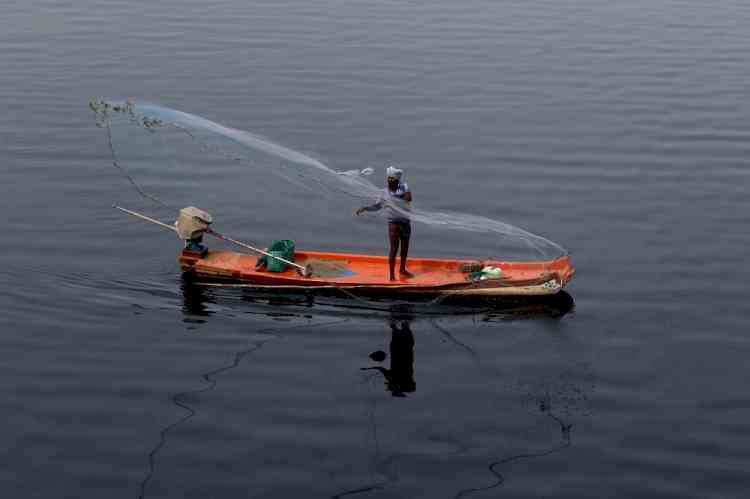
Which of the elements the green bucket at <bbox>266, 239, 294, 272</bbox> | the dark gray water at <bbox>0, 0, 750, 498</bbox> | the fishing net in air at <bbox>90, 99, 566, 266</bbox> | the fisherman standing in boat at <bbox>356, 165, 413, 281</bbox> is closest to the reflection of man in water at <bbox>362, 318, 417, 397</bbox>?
the dark gray water at <bbox>0, 0, 750, 498</bbox>

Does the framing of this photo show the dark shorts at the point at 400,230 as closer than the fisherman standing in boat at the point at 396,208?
No

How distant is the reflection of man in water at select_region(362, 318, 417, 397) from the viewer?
20.0m

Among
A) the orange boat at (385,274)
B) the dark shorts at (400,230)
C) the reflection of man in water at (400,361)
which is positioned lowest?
the reflection of man in water at (400,361)

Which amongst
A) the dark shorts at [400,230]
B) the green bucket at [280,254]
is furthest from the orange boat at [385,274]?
the dark shorts at [400,230]

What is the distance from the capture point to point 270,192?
3000cm

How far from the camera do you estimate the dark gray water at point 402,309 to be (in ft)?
57.5

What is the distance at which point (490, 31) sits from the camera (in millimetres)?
48031

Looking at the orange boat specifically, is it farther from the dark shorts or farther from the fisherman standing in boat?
the dark shorts

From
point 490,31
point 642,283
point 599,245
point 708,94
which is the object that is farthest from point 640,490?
point 490,31

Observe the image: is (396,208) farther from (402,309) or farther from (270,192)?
(270,192)

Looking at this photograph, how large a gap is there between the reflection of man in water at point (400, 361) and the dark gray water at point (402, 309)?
0.08 meters

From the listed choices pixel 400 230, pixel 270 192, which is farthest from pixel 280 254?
pixel 270 192

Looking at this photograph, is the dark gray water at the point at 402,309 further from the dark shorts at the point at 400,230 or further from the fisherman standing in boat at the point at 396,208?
the dark shorts at the point at 400,230

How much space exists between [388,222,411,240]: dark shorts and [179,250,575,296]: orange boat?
98 cm
